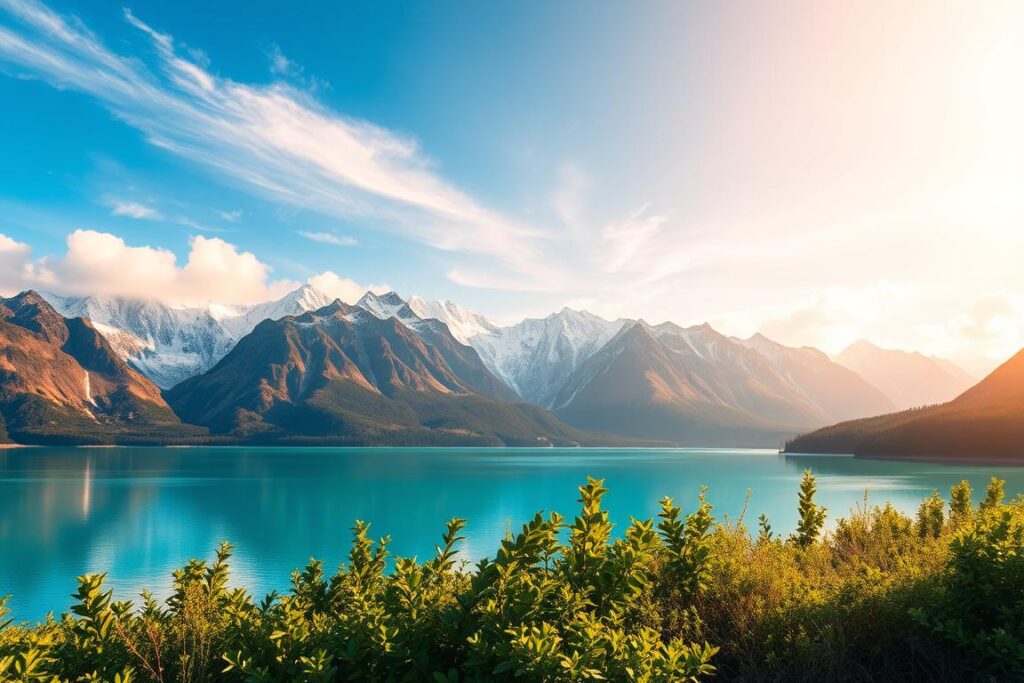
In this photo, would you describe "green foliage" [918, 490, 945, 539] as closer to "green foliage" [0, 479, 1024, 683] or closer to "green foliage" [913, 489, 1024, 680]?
"green foliage" [0, 479, 1024, 683]

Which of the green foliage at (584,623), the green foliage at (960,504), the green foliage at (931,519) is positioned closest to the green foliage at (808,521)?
the green foliage at (931,519)

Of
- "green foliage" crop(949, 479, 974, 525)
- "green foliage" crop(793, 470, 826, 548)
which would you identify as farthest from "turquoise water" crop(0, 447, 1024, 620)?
"green foliage" crop(949, 479, 974, 525)

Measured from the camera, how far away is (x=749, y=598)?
12.3 m

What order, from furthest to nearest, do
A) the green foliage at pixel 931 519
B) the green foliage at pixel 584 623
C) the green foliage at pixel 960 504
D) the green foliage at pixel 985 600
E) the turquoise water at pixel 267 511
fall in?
1. the turquoise water at pixel 267 511
2. the green foliage at pixel 960 504
3. the green foliage at pixel 931 519
4. the green foliage at pixel 985 600
5. the green foliage at pixel 584 623

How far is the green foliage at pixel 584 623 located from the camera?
8.38 metres

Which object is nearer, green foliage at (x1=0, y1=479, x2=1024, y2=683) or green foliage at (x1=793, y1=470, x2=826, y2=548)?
green foliage at (x1=0, y1=479, x2=1024, y2=683)

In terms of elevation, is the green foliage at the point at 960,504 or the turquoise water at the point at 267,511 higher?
the green foliage at the point at 960,504

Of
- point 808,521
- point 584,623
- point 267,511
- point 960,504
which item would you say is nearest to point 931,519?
point 960,504

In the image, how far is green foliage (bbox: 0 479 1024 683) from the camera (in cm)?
838

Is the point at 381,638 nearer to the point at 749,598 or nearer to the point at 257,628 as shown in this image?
the point at 257,628

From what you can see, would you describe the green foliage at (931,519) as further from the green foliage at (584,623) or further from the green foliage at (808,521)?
the green foliage at (584,623)

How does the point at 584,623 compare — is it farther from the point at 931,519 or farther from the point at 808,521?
the point at 931,519

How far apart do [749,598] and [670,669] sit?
5491 millimetres

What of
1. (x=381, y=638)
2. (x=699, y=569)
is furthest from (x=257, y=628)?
(x=699, y=569)
